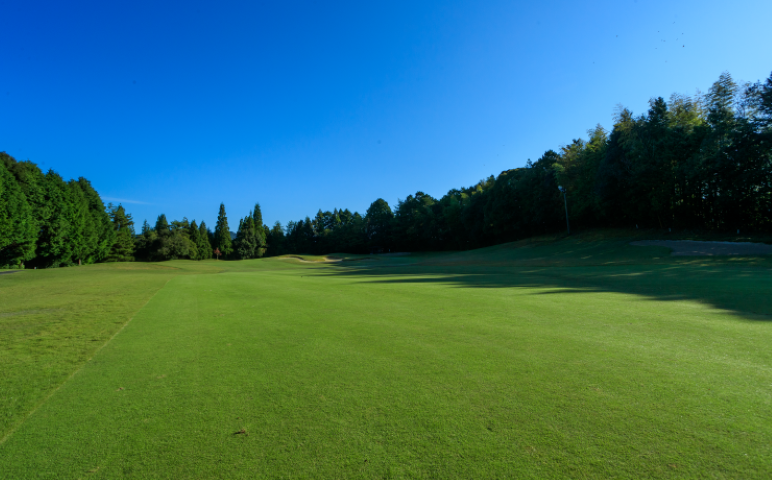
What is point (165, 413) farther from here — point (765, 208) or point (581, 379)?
point (765, 208)

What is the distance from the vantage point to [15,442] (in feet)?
8.61

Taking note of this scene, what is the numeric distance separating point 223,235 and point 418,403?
3190 inches

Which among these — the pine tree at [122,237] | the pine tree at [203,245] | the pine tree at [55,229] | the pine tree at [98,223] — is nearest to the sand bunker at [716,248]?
the pine tree at [55,229]

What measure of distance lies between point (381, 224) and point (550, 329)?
231ft

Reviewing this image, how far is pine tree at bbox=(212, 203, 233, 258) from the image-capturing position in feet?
248

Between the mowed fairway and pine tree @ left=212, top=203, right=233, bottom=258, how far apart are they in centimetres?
7556

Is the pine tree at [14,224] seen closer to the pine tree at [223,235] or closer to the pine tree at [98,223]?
the pine tree at [98,223]

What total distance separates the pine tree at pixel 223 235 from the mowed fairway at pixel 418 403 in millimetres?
75559

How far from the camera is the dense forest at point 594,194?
25766 mm

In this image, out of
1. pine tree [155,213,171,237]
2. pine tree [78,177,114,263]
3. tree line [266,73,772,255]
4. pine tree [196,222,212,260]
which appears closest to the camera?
tree line [266,73,772,255]

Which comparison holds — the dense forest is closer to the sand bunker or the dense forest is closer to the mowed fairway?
the sand bunker

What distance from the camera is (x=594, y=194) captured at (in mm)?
36156

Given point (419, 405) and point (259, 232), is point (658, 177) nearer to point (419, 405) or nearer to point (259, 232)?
point (419, 405)

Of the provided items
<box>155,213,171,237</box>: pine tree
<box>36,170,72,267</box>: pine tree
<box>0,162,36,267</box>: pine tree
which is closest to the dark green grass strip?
<box>0,162,36,267</box>: pine tree
